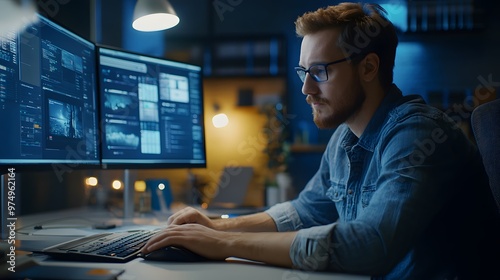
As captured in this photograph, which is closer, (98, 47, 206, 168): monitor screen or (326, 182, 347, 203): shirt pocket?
(326, 182, 347, 203): shirt pocket

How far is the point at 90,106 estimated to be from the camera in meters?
1.33

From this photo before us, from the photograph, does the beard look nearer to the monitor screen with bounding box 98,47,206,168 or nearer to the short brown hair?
the short brown hair

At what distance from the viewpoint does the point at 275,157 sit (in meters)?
3.57

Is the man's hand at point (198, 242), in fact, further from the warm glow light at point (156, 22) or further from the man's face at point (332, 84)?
the warm glow light at point (156, 22)

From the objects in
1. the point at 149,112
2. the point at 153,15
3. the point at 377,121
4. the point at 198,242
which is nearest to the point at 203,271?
the point at 198,242

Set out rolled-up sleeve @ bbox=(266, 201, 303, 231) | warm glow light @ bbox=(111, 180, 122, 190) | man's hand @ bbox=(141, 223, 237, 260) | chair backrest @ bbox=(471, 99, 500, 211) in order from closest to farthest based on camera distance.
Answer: man's hand @ bbox=(141, 223, 237, 260), chair backrest @ bbox=(471, 99, 500, 211), rolled-up sleeve @ bbox=(266, 201, 303, 231), warm glow light @ bbox=(111, 180, 122, 190)

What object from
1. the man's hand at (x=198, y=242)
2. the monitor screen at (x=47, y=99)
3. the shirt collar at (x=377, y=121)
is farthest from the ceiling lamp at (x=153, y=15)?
the man's hand at (x=198, y=242)

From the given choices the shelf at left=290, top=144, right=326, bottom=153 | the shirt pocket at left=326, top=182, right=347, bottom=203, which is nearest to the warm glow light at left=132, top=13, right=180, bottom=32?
the shirt pocket at left=326, top=182, right=347, bottom=203

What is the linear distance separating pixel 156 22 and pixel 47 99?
0.93 m

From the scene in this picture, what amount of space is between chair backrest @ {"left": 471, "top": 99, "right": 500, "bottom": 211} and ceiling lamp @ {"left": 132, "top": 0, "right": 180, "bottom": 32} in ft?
4.17

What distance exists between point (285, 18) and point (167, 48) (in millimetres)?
1289

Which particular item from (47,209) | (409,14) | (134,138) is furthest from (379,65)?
(409,14)

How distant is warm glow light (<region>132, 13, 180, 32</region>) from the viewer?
1.90 m

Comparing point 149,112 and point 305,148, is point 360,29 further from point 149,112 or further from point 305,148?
point 305,148
